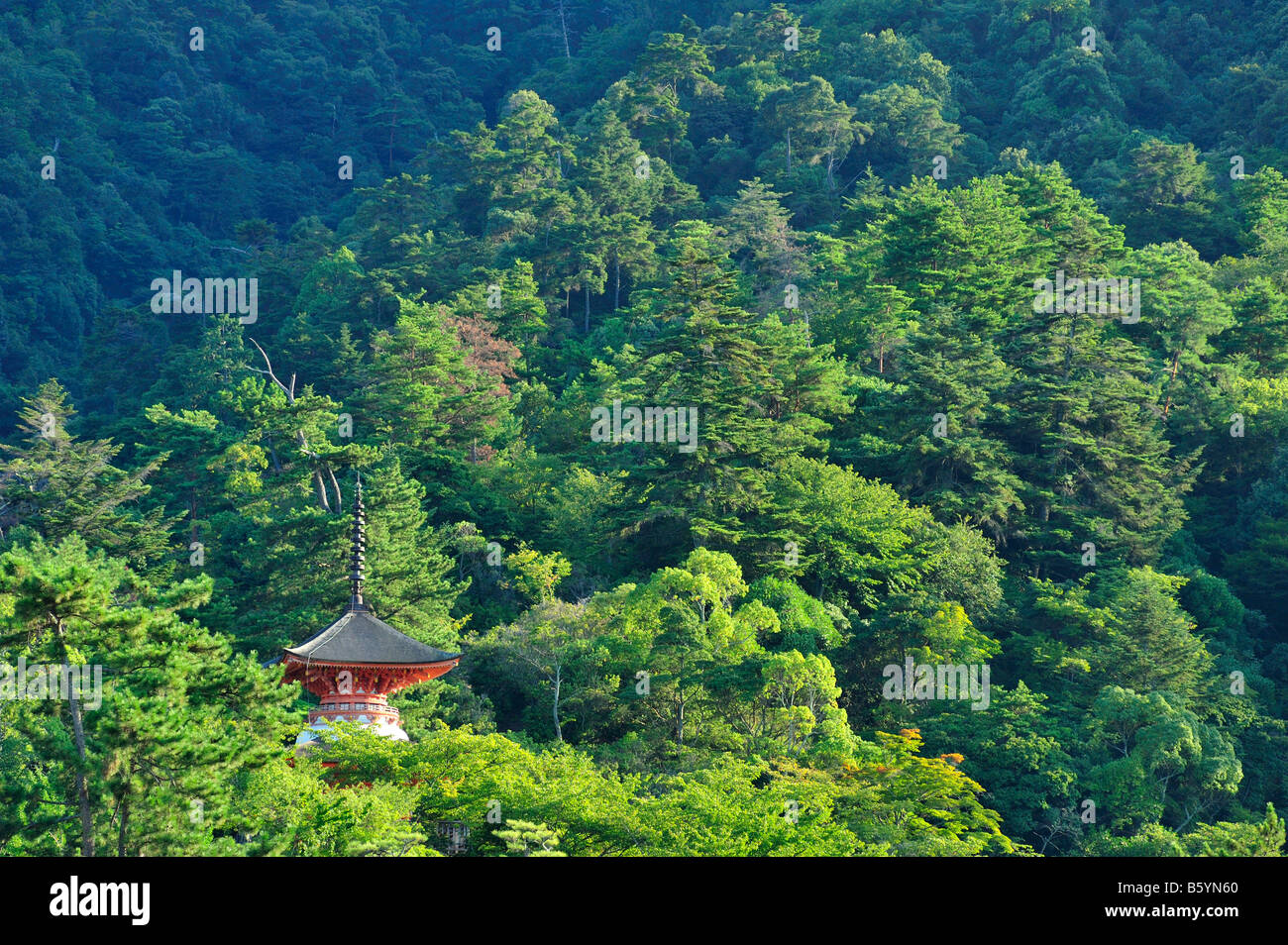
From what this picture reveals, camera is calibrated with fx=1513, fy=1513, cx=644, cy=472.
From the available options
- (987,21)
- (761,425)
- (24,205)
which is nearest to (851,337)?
(761,425)

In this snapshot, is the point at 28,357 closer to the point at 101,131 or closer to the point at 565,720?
the point at 101,131

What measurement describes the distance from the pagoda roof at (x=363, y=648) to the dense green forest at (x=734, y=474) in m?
1.25

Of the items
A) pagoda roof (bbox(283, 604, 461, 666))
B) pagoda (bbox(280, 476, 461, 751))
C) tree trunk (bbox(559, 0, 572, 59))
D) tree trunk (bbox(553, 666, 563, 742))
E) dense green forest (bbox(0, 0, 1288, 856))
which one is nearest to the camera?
dense green forest (bbox(0, 0, 1288, 856))

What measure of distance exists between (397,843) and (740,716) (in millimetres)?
10698

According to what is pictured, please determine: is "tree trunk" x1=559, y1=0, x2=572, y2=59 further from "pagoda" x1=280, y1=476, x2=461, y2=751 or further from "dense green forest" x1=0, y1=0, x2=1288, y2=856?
"pagoda" x1=280, y1=476, x2=461, y2=751

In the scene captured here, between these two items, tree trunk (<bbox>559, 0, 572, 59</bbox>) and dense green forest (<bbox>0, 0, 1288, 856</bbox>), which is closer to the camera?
dense green forest (<bbox>0, 0, 1288, 856</bbox>)

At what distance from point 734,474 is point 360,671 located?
1398 centimetres

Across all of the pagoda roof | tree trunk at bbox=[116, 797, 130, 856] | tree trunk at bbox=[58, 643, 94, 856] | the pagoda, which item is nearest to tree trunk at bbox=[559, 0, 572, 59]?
the pagoda roof

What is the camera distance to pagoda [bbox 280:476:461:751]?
21.8 meters

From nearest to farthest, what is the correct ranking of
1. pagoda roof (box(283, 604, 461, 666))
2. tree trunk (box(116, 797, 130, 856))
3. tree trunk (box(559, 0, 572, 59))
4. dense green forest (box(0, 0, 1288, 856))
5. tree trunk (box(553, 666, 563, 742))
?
tree trunk (box(116, 797, 130, 856)) < dense green forest (box(0, 0, 1288, 856)) < pagoda roof (box(283, 604, 461, 666)) < tree trunk (box(553, 666, 563, 742)) < tree trunk (box(559, 0, 572, 59))

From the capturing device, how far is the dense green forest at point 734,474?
68.2 ft

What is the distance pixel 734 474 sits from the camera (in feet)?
112

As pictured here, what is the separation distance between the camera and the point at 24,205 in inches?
3113

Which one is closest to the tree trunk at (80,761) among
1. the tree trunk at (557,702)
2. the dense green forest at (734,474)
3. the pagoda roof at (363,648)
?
the dense green forest at (734,474)
